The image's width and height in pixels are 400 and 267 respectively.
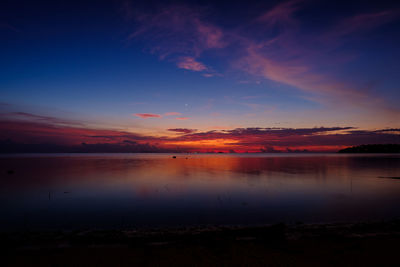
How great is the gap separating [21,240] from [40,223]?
21.3ft

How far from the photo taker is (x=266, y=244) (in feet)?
31.7

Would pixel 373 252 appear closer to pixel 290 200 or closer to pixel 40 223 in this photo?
pixel 290 200

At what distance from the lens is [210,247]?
30.9 ft

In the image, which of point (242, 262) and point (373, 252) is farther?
point (373, 252)

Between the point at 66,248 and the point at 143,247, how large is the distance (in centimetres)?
338

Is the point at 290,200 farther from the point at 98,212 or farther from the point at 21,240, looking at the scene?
the point at 21,240

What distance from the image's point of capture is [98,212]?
19.2 m

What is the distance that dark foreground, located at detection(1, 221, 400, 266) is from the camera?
8.14 m

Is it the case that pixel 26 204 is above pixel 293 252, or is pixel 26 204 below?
below

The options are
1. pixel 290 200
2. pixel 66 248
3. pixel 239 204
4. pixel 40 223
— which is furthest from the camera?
pixel 290 200

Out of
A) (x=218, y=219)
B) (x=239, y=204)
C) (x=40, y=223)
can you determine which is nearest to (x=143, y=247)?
(x=218, y=219)

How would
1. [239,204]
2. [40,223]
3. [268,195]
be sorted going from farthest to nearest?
[268,195] < [239,204] < [40,223]

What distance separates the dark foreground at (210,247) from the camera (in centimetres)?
814

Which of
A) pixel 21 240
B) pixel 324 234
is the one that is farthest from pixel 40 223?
pixel 324 234
